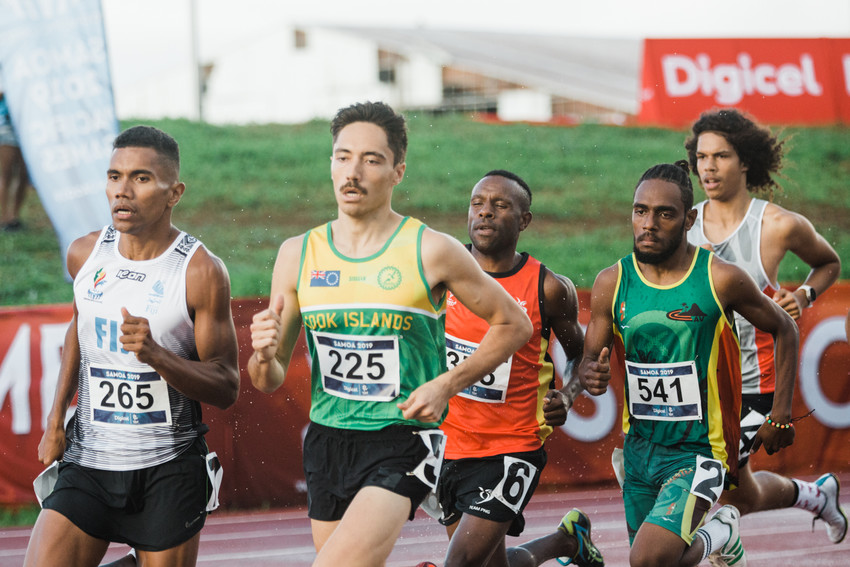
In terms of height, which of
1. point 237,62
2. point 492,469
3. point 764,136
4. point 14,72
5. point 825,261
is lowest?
point 492,469

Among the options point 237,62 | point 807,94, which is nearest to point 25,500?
point 807,94

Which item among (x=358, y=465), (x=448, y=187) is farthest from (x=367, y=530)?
(x=448, y=187)

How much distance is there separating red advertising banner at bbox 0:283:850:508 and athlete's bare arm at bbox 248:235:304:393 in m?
3.96

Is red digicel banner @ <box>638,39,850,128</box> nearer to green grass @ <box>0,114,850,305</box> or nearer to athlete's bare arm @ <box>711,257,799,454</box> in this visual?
green grass @ <box>0,114,850,305</box>

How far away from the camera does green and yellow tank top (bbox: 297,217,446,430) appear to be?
3.97m

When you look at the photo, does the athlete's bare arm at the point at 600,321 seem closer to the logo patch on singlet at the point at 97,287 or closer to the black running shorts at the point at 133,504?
the black running shorts at the point at 133,504

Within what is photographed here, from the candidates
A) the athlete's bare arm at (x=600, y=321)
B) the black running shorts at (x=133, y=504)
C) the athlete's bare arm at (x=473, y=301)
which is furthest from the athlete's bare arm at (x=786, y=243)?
the black running shorts at (x=133, y=504)

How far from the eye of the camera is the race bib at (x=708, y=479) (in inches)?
184

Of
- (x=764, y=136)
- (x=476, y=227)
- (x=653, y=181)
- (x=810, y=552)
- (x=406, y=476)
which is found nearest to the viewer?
(x=406, y=476)

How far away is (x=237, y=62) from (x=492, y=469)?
3345 centimetres

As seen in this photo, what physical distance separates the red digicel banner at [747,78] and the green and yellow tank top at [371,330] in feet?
44.3

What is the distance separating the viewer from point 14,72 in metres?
9.98

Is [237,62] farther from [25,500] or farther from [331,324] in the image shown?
[331,324]

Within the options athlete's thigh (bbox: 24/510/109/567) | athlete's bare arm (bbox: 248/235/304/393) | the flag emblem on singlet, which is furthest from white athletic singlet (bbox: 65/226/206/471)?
the flag emblem on singlet
